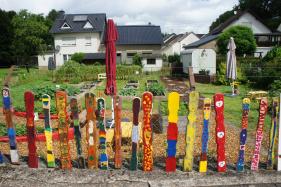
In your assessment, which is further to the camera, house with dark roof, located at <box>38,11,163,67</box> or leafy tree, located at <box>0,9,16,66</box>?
leafy tree, located at <box>0,9,16,66</box>

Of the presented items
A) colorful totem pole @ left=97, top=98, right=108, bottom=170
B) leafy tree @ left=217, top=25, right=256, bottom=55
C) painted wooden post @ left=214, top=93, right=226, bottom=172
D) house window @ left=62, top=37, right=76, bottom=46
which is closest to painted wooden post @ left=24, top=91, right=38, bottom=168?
colorful totem pole @ left=97, top=98, right=108, bottom=170

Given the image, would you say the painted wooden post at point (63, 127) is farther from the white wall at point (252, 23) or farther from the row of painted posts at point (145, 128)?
the white wall at point (252, 23)

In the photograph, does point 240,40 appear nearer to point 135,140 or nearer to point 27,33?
point 135,140

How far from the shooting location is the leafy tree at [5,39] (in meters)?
42.6

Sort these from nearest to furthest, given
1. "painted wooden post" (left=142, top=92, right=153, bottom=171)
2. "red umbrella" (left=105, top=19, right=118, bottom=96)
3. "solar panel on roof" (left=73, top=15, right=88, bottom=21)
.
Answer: "painted wooden post" (left=142, top=92, right=153, bottom=171)
"red umbrella" (left=105, top=19, right=118, bottom=96)
"solar panel on roof" (left=73, top=15, right=88, bottom=21)

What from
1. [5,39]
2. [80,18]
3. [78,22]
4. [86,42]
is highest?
[80,18]

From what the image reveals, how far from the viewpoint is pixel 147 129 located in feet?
12.0

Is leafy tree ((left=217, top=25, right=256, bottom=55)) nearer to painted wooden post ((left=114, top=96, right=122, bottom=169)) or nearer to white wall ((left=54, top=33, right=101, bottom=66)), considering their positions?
white wall ((left=54, top=33, right=101, bottom=66))

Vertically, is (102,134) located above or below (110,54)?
below

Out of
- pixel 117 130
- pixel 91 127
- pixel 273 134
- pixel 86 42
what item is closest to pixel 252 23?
pixel 86 42

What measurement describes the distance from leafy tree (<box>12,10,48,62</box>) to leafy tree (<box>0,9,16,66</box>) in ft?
14.0

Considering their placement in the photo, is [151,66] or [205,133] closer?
[205,133]

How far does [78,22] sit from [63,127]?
120 feet

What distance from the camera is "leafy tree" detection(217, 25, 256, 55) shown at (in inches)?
1036
